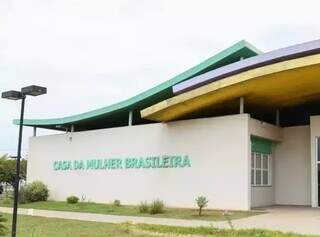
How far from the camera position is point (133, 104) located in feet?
86.5

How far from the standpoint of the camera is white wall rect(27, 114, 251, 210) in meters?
22.2

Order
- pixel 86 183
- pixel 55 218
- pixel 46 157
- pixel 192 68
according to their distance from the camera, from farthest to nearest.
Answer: pixel 46 157, pixel 86 183, pixel 192 68, pixel 55 218

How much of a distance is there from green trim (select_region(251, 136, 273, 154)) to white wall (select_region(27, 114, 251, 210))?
1.68m

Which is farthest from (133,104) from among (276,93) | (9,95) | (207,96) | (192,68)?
(9,95)

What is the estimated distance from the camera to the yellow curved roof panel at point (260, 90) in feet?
63.2

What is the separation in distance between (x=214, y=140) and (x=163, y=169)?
3203mm

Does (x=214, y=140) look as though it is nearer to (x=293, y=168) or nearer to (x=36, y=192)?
(x=293, y=168)

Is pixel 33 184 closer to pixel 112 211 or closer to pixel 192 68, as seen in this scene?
pixel 112 211

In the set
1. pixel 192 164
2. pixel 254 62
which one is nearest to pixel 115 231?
pixel 254 62

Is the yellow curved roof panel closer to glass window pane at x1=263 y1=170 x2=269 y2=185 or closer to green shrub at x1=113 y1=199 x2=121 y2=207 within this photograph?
glass window pane at x1=263 y1=170 x2=269 y2=185

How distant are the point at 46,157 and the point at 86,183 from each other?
383 centimetres

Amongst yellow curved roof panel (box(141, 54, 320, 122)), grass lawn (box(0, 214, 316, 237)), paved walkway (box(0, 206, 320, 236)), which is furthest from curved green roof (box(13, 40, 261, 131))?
grass lawn (box(0, 214, 316, 237))

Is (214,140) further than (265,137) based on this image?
No

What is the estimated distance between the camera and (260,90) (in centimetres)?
2155
